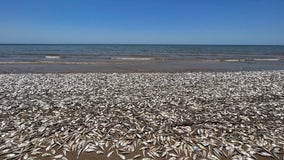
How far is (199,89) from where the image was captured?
10.6m

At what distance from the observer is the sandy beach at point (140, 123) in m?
4.68

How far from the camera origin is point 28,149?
465cm

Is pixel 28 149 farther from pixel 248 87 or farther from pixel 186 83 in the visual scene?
pixel 248 87

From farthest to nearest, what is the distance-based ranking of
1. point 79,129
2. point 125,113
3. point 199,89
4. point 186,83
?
point 186,83
point 199,89
point 125,113
point 79,129

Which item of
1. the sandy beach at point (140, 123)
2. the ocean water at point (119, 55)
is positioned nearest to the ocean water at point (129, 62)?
the ocean water at point (119, 55)

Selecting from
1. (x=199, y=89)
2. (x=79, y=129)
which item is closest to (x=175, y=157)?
(x=79, y=129)

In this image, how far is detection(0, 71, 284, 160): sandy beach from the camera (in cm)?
468

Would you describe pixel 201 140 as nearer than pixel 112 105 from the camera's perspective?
Yes

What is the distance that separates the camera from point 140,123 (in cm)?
618

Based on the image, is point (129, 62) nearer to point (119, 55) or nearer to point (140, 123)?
point (119, 55)

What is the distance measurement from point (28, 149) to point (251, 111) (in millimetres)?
7173

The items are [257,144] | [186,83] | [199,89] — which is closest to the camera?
[257,144]

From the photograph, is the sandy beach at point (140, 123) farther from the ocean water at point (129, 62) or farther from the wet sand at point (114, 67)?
the ocean water at point (129, 62)

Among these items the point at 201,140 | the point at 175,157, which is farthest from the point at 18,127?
the point at 201,140
